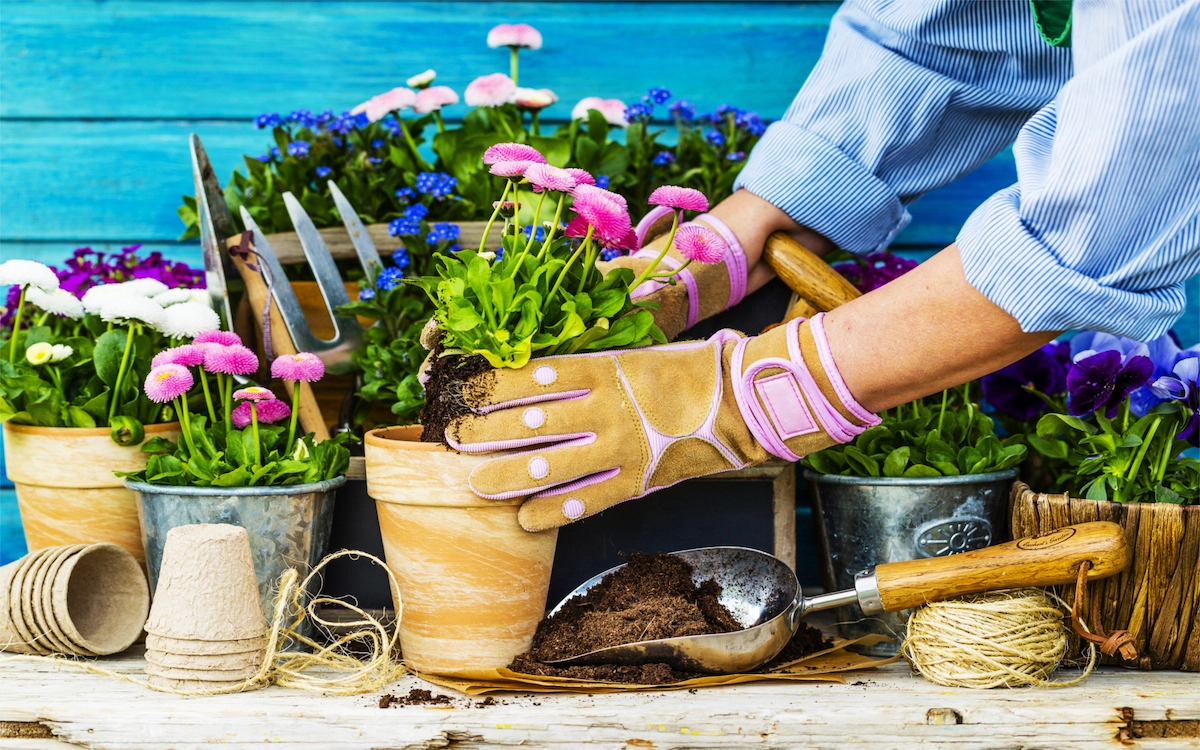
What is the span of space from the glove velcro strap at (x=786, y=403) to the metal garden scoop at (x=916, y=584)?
0.15 m

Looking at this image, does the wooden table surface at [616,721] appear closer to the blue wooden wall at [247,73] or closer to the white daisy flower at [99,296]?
the white daisy flower at [99,296]

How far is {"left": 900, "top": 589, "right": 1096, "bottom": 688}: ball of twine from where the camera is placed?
0.83 metres

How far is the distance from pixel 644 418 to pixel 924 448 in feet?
1.23

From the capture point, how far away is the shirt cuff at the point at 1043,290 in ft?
2.40

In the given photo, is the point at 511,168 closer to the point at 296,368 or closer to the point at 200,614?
the point at 296,368

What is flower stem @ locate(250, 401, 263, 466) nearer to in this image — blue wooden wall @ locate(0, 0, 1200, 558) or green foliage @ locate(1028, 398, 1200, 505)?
blue wooden wall @ locate(0, 0, 1200, 558)

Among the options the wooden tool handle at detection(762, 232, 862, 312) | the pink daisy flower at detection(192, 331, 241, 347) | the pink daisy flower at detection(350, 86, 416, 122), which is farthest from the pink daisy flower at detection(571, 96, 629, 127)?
the pink daisy flower at detection(192, 331, 241, 347)

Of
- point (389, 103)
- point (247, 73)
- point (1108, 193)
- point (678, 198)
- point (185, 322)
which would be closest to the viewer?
point (1108, 193)

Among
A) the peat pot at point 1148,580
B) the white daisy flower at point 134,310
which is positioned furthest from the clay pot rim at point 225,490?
the peat pot at point 1148,580

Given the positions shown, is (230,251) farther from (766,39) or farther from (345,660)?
(766,39)

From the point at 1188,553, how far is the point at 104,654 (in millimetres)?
1138

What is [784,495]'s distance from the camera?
1.04 metres

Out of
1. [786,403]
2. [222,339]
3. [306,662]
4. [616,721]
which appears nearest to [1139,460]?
[786,403]

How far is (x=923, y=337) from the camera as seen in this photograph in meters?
0.81
